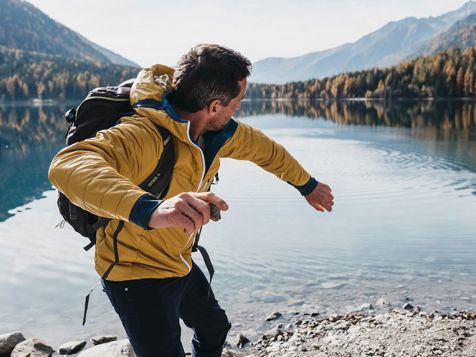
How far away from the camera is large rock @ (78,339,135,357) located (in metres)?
7.00

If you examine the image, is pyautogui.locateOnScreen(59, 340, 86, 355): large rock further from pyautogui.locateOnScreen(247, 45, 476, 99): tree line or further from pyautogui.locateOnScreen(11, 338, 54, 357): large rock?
pyautogui.locateOnScreen(247, 45, 476, 99): tree line

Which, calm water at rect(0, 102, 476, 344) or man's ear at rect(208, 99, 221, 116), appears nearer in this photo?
man's ear at rect(208, 99, 221, 116)

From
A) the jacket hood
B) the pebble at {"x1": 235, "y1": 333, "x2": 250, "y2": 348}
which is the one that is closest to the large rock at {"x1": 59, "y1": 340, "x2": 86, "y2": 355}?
the pebble at {"x1": 235, "y1": 333, "x2": 250, "y2": 348}

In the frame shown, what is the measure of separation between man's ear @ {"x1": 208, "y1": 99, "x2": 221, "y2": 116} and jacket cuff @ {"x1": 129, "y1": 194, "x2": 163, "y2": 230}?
126 centimetres

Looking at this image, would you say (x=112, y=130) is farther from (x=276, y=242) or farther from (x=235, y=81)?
(x=276, y=242)

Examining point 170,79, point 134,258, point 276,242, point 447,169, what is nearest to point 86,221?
point 134,258

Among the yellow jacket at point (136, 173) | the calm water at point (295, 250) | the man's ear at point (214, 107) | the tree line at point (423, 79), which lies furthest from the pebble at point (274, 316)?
the tree line at point (423, 79)

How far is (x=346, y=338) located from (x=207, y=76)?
5570mm

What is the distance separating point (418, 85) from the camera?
14900 cm

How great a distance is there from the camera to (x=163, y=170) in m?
3.52

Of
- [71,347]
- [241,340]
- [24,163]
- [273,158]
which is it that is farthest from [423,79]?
[273,158]

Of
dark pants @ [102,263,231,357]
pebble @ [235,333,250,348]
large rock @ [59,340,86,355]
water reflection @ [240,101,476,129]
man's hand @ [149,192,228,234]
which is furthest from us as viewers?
water reflection @ [240,101,476,129]

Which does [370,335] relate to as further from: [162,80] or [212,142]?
[162,80]

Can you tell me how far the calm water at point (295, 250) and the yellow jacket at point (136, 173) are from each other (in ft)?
19.0
